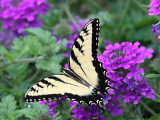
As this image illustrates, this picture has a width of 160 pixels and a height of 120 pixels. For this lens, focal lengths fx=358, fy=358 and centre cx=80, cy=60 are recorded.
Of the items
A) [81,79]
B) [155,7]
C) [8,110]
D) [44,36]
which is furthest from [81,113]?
[44,36]

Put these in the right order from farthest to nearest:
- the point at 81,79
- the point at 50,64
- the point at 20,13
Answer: the point at 20,13
the point at 50,64
the point at 81,79

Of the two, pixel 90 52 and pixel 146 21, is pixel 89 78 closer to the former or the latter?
pixel 90 52

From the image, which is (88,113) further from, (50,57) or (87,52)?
(50,57)

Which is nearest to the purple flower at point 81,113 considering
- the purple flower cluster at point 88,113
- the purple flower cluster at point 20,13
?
the purple flower cluster at point 88,113

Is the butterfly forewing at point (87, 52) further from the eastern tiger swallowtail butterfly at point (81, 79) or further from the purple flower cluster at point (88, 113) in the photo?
the purple flower cluster at point (88, 113)

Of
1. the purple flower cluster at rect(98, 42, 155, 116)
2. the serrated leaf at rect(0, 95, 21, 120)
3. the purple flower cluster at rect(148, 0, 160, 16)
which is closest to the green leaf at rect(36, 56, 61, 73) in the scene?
the serrated leaf at rect(0, 95, 21, 120)

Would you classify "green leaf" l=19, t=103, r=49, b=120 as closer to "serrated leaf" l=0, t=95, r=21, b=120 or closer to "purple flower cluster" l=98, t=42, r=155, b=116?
"serrated leaf" l=0, t=95, r=21, b=120
